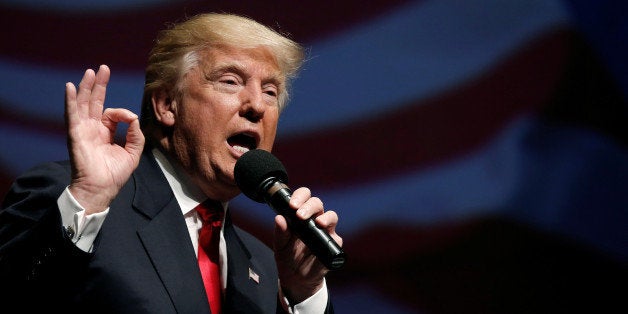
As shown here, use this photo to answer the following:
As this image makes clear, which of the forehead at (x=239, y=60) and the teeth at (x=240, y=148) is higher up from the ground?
the forehead at (x=239, y=60)

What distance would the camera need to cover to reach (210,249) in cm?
172

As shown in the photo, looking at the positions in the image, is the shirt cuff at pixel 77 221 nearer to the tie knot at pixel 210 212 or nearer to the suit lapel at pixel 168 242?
the suit lapel at pixel 168 242

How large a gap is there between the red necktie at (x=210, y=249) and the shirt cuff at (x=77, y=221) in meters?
0.40

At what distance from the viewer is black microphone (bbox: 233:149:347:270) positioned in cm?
125

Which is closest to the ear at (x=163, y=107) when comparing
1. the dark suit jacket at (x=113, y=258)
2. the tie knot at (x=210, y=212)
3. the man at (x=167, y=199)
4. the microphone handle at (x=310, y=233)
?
the man at (x=167, y=199)

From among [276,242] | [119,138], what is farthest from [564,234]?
[119,138]

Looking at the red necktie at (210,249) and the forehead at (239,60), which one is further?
the forehead at (239,60)

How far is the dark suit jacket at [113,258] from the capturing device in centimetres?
128

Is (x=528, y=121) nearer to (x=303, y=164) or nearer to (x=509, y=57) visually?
(x=509, y=57)

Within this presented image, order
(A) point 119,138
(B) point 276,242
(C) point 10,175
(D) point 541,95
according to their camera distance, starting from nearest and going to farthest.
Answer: (B) point 276,242, (C) point 10,175, (A) point 119,138, (D) point 541,95

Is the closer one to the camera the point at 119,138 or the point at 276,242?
the point at 276,242

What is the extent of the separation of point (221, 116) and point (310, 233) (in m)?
0.57

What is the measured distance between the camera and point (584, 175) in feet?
7.20

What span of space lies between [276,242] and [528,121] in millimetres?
1006
